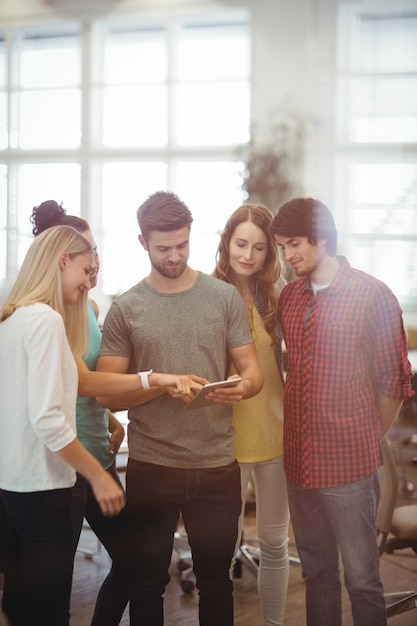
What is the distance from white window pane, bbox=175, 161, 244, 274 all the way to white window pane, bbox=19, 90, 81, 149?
0.99 feet

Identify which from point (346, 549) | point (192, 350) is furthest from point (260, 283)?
point (346, 549)

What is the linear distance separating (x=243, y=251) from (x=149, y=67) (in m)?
0.55

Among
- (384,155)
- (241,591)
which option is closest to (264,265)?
(384,155)

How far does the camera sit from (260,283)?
1.97 meters

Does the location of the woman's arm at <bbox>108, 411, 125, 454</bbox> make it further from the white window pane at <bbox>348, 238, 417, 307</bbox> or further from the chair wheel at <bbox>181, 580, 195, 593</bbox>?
the chair wheel at <bbox>181, 580, 195, 593</bbox>

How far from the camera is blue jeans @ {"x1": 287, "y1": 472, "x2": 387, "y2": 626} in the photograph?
70.4 inches

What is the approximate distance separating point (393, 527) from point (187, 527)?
0.91 meters

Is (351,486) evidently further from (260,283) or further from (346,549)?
(260,283)

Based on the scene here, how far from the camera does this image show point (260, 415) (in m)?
1.96

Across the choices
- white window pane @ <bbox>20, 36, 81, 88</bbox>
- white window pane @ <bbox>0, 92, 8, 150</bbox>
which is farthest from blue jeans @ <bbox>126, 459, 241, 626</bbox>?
white window pane @ <bbox>20, 36, 81, 88</bbox>

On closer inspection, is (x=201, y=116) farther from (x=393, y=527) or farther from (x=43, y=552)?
(x=393, y=527)

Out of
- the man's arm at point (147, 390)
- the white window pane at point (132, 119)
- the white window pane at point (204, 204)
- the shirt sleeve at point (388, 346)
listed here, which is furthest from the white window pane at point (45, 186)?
the shirt sleeve at point (388, 346)

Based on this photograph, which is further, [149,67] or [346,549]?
[149,67]

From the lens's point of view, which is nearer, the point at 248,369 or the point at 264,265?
the point at 248,369
